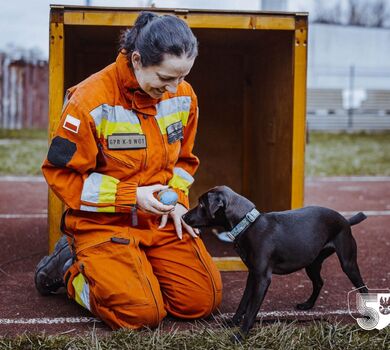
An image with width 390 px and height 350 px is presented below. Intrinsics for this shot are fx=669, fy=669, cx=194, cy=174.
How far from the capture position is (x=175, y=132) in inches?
141

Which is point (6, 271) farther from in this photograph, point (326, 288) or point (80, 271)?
point (326, 288)

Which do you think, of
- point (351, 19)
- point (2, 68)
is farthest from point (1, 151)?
point (351, 19)

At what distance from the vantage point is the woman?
3.20 metres

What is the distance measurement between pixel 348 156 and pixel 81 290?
34.6ft

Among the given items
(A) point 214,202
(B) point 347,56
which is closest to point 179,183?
(A) point 214,202

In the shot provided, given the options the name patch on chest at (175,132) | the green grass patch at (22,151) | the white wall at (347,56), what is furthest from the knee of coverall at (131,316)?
the white wall at (347,56)

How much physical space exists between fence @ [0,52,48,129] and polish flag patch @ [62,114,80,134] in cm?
1692

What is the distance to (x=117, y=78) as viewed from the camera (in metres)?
3.39

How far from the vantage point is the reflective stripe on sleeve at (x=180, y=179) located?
368 cm

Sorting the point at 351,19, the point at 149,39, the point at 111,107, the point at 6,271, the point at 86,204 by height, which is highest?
the point at 351,19

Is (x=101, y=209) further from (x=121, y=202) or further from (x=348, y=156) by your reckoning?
(x=348, y=156)

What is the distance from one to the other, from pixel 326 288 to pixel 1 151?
10.0 metres

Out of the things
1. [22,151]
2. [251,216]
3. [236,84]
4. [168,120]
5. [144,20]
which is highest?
[144,20]

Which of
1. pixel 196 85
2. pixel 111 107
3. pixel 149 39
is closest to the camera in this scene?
pixel 149 39
